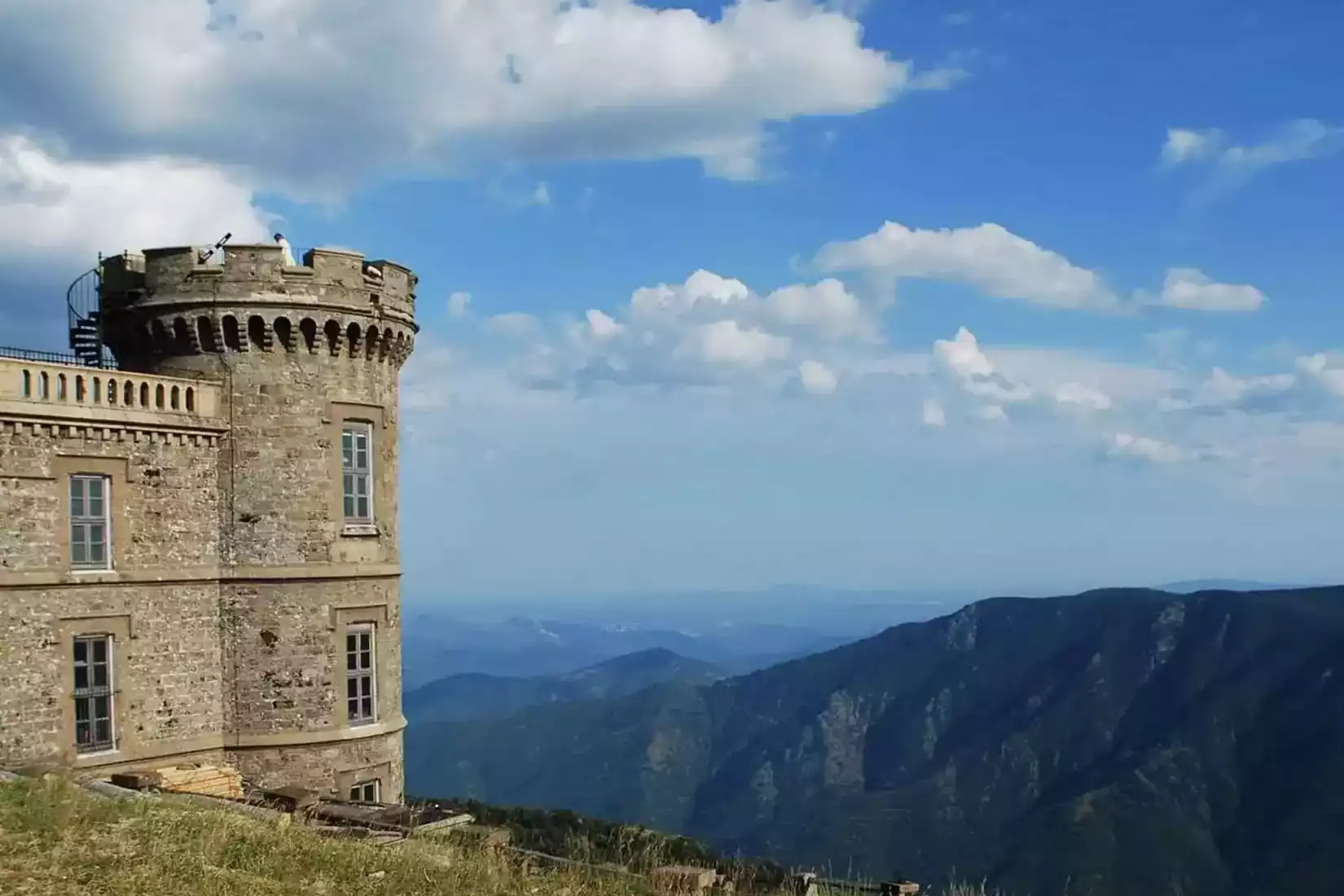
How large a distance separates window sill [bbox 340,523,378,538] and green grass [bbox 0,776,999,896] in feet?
29.2

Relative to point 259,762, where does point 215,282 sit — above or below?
above

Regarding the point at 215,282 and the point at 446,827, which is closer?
the point at 446,827

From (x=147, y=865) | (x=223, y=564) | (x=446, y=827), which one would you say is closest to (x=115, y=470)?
(x=223, y=564)

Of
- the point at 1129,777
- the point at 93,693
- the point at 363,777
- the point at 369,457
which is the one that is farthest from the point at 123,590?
the point at 1129,777

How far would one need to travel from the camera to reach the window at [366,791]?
24188 mm

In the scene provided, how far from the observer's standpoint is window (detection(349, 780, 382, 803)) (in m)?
24.2

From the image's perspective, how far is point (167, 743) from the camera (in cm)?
2244

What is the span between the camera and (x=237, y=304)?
76.5 ft

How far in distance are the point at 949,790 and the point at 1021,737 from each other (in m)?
14.5

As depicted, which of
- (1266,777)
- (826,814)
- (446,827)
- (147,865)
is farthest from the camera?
(826,814)

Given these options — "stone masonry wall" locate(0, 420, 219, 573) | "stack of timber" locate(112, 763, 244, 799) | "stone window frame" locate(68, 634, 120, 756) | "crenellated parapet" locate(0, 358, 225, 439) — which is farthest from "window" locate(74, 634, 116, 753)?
"crenellated parapet" locate(0, 358, 225, 439)

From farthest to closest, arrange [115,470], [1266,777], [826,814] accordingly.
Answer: [826,814] < [1266,777] < [115,470]

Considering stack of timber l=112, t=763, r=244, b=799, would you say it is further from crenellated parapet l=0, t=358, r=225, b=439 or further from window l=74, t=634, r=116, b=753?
crenellated parapet l=0, t=358, r=225, b=439

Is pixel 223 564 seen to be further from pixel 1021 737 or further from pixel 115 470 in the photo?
pixel 1021 737
